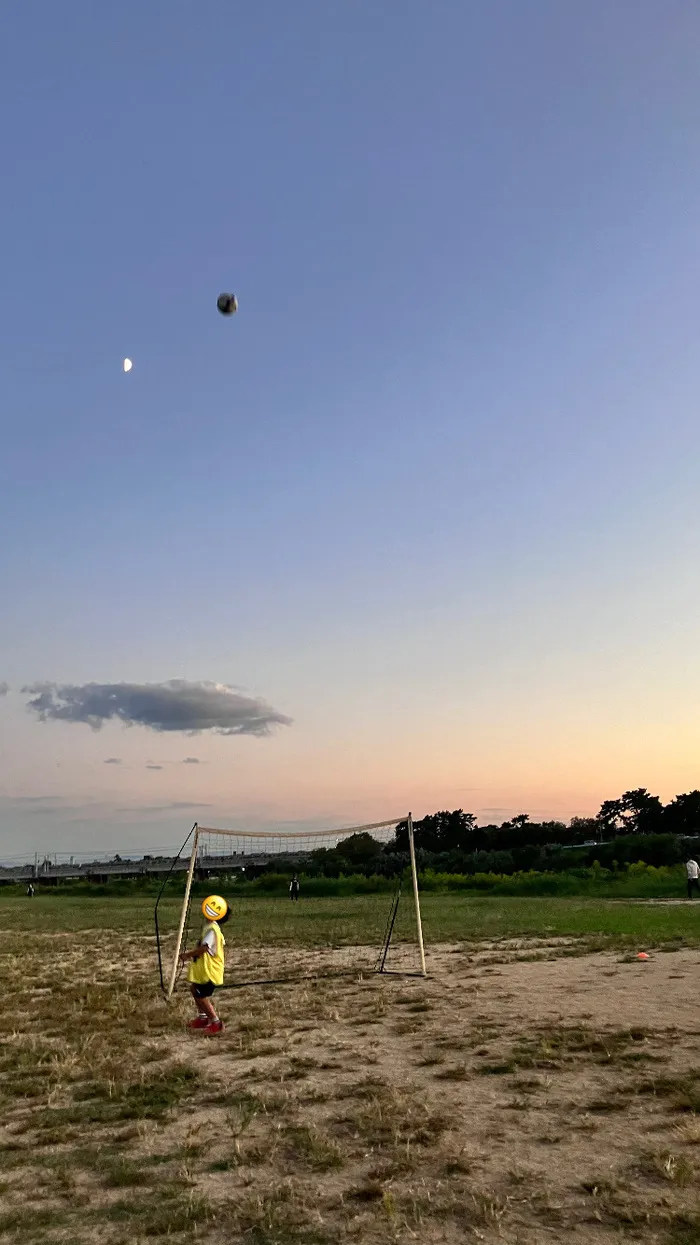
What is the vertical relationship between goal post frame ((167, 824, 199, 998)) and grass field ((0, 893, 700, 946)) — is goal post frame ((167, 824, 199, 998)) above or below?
above

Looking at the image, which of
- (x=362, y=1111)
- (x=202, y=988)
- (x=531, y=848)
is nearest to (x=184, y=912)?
(x=202, y=988)

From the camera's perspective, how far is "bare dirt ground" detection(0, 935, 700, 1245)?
5.82 m

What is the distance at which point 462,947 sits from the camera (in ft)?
74.2

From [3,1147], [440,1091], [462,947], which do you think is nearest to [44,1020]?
[3,1147]

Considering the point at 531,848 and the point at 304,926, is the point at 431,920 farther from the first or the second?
the point at 531,848

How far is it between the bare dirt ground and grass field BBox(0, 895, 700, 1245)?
3 cm

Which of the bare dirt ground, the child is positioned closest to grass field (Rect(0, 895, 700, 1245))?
the bare dirt ground

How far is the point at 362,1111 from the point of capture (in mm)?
8125

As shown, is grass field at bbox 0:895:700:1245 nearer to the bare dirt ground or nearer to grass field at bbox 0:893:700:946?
the bare dirt ground

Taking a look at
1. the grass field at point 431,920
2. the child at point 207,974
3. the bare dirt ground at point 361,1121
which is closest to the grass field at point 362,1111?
the bare dirt ground at point 361,1121

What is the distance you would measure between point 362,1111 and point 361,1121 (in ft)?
1.09

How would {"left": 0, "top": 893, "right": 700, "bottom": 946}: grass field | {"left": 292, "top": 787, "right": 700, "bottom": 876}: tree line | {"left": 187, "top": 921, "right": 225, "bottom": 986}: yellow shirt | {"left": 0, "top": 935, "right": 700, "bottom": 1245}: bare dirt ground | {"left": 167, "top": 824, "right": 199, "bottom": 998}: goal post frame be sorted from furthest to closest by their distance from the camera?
{"left": 292, "top": 787, "right": 700, "bottom": 876}: tree line
{"left": 0, "top": 893, "right": 700, "bottom": 946}: grass field
{"left": 167, "top": 824, "right": 199, "bottom": 998}: goal post frame
{"left": 187, "top": 921, "right": 225, "bottom": 986}: yellow shirt
{"left": 0, "top": 935, "right": 700, "bottom": 1245}: bare dirt ground

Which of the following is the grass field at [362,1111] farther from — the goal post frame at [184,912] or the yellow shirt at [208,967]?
Result: the yellow shirt at [208,967]

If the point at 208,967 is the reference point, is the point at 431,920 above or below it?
below
